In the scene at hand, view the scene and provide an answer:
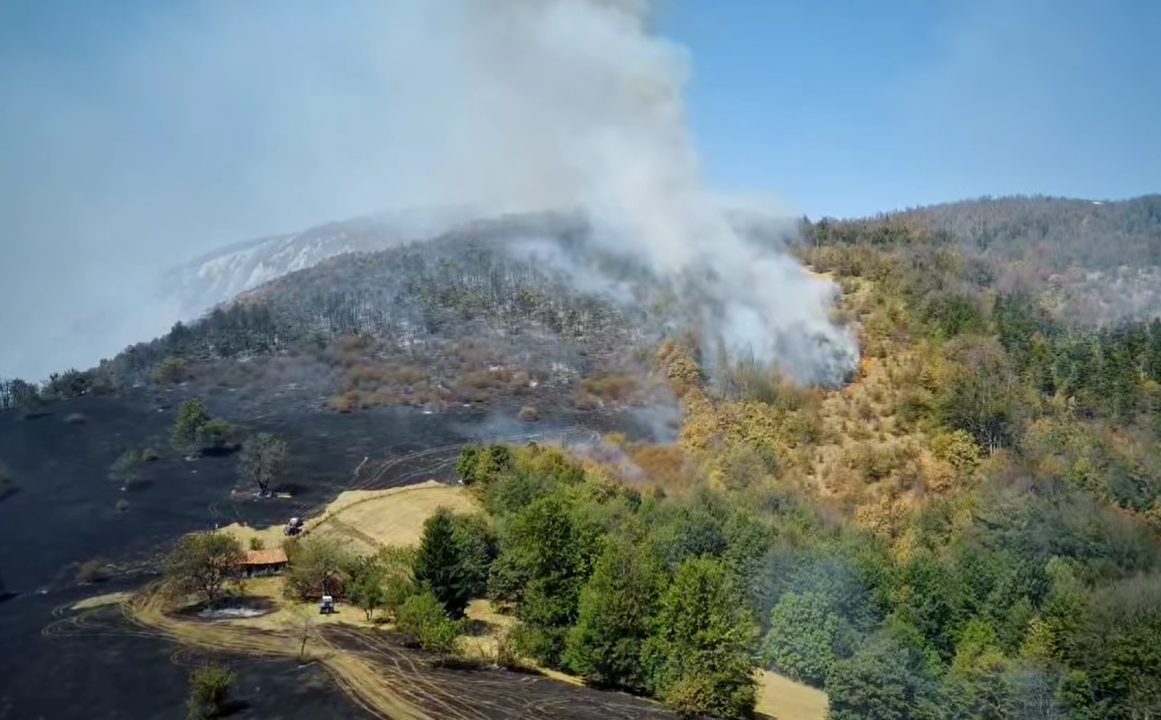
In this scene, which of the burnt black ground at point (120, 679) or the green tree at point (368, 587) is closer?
the burnt black ground at point (120, 679)

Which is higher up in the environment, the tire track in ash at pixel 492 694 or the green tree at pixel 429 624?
the green tree at pixel 429 624

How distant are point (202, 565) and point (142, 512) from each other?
22.1 metres

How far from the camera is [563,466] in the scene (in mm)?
64938

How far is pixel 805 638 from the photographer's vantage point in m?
41.4

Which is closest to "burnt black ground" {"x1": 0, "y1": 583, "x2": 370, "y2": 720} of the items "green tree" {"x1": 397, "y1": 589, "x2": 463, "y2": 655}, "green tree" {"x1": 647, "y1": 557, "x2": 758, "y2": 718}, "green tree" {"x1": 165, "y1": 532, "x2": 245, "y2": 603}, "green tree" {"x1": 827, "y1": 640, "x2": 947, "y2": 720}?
"green tree" {"x1": 165, "y1": 532, "x2": 245, "y2": 603}

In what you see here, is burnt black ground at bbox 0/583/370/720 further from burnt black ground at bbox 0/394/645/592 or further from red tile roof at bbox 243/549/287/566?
burnt black ground at bbox 0/394/645/592

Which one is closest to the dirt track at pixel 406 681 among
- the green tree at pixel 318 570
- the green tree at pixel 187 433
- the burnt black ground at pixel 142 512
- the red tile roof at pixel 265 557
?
the burnt black ground at pixel 142 512

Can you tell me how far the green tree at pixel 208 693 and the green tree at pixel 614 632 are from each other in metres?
15.2

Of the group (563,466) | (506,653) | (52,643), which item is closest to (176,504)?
(52,643)

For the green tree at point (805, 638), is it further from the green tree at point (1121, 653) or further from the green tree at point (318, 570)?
the green tree at point (318, 570)

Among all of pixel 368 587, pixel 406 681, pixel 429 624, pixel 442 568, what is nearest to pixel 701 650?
pixel 406 681

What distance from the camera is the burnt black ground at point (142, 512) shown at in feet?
117

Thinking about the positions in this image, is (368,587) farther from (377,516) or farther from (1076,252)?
(1076,252)

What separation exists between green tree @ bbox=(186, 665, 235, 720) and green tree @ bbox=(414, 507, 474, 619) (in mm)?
12371
